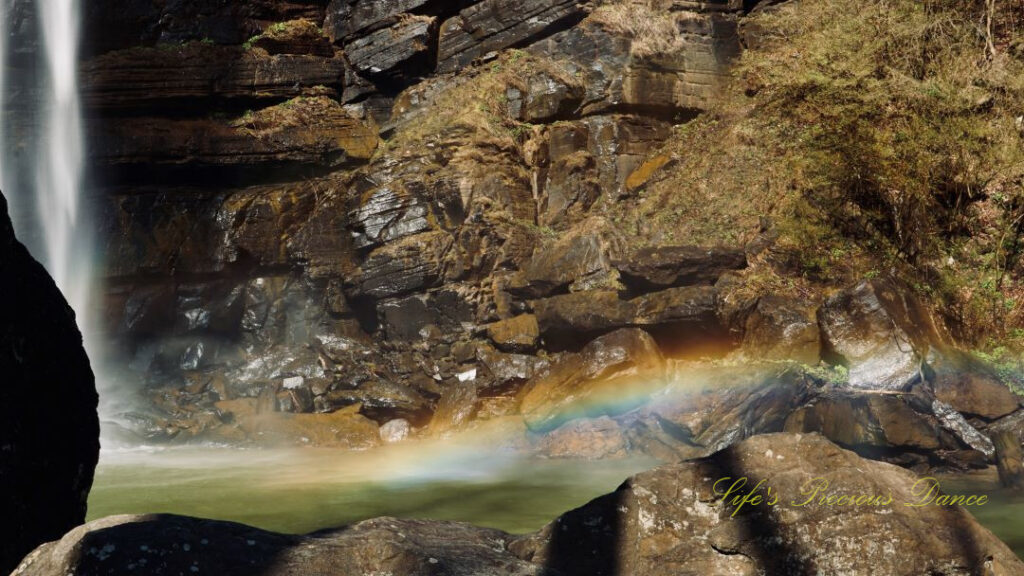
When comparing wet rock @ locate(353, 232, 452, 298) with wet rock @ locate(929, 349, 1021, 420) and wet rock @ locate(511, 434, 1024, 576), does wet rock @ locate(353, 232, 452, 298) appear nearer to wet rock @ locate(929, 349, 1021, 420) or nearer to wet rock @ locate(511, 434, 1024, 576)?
wet rock @ locate(929, 349, 1021, 420)

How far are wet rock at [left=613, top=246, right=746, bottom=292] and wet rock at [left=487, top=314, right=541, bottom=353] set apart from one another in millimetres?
1789

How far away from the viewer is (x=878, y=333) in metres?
9.15

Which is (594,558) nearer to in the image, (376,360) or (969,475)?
(969,475)

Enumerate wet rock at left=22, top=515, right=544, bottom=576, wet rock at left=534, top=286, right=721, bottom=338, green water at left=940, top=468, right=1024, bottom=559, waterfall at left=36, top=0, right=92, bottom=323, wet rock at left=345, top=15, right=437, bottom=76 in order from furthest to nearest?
1. wet rock at left=345, top=15, right=437, bottom=76
2. waterfall at left=36, top=0, right=92, bottom=323
3. wet rock at left=534, top=286, right=721, bottom=338
4. green water at left=940, top=468, right=1024, bottom=559
5. wet rock at left=22, top=515, right=544, bottom=576

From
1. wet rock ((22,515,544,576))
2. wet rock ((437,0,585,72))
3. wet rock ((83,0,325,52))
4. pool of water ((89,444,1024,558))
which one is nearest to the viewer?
wet rock ((22,515,544,576))

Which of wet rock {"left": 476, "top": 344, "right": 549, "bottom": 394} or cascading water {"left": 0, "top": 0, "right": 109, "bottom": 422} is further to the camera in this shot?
cascading water {"left": 0, "top": 0, "right": 109, "bottom": 422}

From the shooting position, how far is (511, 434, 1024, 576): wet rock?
305cm

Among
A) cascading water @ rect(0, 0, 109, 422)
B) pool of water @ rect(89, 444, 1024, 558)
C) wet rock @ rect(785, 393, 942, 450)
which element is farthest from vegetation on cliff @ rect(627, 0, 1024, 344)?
cascading water @ rect(0, 0, 109, 422)

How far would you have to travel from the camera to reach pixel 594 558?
3338mm

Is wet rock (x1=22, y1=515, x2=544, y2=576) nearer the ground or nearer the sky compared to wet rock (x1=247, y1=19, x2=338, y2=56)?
nearer the ground

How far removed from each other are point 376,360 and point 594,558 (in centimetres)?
1081

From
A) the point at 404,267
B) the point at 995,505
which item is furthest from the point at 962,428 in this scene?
the point at 404,267

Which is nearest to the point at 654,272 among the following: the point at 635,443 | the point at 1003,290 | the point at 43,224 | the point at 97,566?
the point at 635,443

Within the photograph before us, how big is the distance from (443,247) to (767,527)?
1162 centimetres
